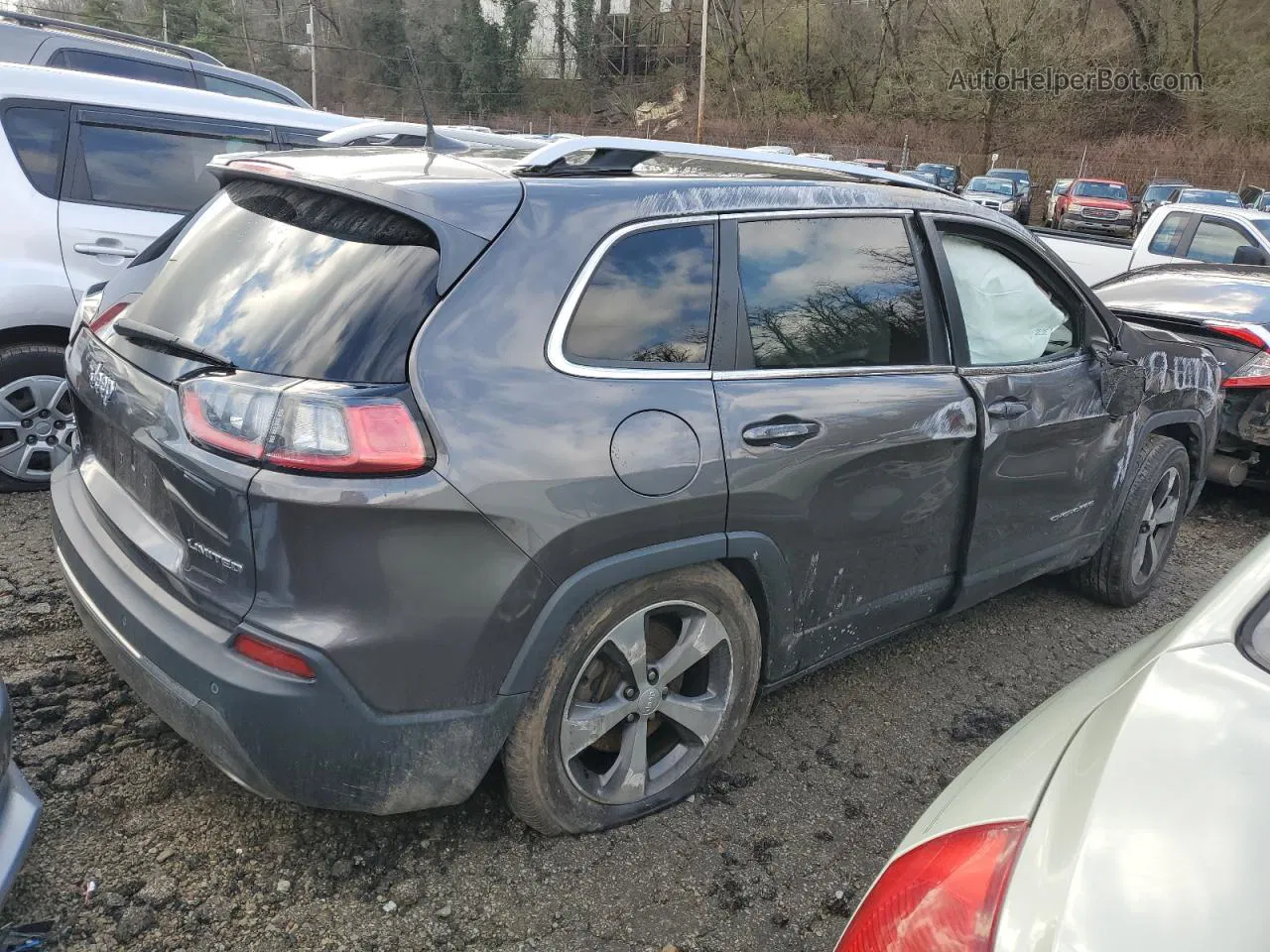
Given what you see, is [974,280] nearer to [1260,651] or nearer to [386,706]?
[1260,651]

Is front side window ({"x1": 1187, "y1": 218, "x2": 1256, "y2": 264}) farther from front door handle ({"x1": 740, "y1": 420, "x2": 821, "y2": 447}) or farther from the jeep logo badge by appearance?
the jeep logo badge

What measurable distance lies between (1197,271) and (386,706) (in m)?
6.90

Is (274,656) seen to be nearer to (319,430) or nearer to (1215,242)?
(319,430)

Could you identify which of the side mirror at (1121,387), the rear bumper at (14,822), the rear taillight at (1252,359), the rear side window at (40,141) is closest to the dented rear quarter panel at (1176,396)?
the side mirror at (1121,387)

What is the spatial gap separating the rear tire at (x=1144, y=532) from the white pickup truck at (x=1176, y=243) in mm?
6274

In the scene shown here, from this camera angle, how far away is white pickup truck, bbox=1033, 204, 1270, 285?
10.0 meters

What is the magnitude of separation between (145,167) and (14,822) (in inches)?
152

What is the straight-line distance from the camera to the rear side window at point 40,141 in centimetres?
437

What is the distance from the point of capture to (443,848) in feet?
8.14

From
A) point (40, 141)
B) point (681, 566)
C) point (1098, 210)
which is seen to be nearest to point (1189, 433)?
point (681, 566)

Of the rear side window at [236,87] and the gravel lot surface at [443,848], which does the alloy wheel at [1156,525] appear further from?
the rear side window at [236,87]

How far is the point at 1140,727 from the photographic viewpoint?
1338 millimetres

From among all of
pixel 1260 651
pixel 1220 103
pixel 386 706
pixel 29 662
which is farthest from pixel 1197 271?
pixel 1220 103

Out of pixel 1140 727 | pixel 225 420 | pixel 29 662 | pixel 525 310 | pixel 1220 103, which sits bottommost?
pixel 29 662
